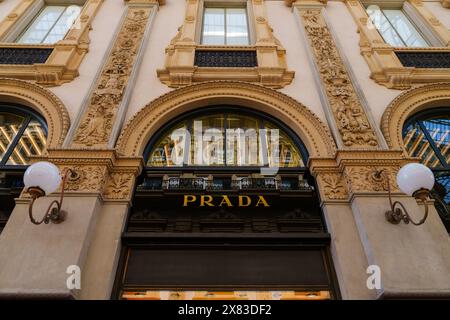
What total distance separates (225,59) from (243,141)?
7.69ft

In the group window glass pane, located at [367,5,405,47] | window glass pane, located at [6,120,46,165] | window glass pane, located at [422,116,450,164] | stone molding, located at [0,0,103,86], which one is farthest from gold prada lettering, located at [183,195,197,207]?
window glass pane, located at [367,5,405,47]

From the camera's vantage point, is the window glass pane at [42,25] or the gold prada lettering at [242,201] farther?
the window glass pane at [42,25]

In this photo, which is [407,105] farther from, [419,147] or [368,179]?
[368,179]

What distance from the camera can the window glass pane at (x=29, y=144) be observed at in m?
5.63

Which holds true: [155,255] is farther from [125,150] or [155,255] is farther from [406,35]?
[406,35]

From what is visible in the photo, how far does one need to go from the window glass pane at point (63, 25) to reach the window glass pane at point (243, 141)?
5.36 meters

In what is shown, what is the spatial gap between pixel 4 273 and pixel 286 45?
7.10m

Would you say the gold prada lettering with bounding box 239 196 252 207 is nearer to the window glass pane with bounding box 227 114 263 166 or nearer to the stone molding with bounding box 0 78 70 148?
the window glass pane with bounding box 227 114 263 166

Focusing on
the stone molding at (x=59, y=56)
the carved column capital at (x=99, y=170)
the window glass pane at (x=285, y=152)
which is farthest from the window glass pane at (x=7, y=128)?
the window glass pane at (x=285, y=152)

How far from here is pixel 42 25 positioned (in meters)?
8.86

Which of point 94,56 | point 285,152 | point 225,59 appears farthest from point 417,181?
Answer: point 94,56

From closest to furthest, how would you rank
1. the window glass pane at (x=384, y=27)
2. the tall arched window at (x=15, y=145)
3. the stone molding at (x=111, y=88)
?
the tall arched window at (x=15, y=145) → the stone molding at (x=111, y=88) → the window glass pane at (x=384, y=27)

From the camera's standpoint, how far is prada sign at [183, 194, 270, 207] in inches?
199

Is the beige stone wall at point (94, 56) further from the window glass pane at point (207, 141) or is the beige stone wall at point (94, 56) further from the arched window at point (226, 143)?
the window glass pane at point (207, 141)
